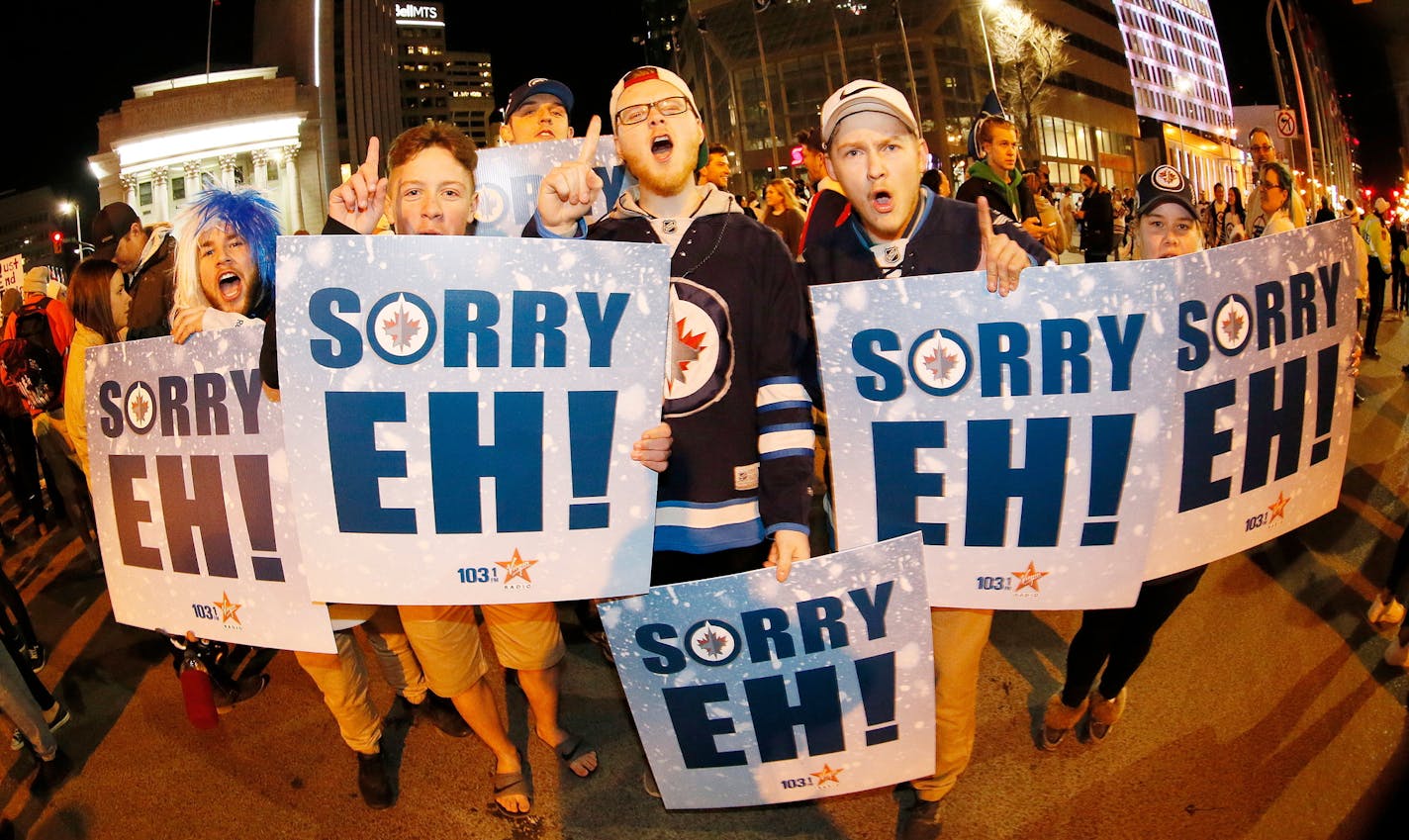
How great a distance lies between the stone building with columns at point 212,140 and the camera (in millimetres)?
68125

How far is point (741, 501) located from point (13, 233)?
5462 inches

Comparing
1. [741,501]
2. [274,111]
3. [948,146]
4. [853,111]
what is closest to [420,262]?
[741,501]

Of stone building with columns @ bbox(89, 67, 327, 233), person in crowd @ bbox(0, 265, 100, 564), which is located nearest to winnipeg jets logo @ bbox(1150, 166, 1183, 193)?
person in crowd @ bbox(0, 265, 100, 564)

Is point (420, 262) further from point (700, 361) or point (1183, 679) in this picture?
point (1183, 679)

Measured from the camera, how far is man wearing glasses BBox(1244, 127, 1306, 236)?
5.70 m

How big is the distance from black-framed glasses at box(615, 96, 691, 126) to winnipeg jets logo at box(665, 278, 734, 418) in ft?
1.61

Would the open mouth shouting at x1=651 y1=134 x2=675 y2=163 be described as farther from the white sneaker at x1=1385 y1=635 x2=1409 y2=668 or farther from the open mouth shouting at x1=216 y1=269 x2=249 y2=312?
the white sneaker at x1=1385 y1=635 x2=1409 y2=668

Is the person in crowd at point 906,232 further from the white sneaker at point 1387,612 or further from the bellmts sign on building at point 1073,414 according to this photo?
the white sneaker at point 1387,612

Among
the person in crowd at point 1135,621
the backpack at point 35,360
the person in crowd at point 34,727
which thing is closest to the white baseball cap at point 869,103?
the person in crowd at point 1135,621

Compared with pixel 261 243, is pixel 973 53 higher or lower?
higher

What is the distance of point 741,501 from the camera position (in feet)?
8.11

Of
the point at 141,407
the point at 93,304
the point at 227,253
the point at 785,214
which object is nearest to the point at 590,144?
the point at 227,253

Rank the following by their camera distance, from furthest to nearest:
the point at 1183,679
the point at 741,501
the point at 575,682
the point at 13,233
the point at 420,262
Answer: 1. the point at 13,233
2. the point at 575,682
3. the point at 1183,679
4. the point at 741,501
5. the point at 420,262

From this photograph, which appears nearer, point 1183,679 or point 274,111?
point 1183,679
